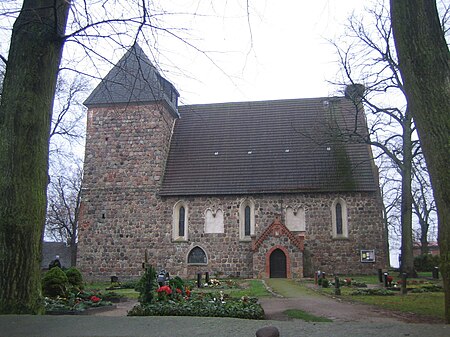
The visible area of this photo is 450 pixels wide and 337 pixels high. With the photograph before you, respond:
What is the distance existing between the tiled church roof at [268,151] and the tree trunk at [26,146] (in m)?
19.2

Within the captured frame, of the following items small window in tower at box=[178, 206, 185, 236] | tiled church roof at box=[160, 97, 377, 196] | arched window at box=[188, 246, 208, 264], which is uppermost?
tiled church roof at box=[160, 97, 377, 196]

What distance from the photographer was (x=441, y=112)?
565 cm

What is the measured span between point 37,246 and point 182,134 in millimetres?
24878

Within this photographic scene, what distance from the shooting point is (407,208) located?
21.6 metres

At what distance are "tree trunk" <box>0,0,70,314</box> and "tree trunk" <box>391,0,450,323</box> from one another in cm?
434

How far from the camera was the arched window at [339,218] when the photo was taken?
25.3 meters

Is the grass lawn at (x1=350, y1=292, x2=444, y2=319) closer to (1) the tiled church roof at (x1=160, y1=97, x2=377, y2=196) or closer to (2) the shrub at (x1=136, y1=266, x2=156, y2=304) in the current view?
(2) the shrub at (x1=136, y1=266, x2=156, y2=304)

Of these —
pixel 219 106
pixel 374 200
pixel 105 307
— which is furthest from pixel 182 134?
pixel 105 307

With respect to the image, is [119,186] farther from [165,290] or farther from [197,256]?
[165,290]

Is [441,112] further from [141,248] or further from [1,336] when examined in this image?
[141,248]

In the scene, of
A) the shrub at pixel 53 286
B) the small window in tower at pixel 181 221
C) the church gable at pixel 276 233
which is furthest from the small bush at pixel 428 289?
the small window in tower at pixel 181 221

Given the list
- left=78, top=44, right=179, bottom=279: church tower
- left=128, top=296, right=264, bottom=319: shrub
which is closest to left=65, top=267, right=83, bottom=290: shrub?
left=128, top=296, right=264, bottom=319: shrub

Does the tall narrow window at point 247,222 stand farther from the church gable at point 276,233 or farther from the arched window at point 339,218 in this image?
the arched window at point 339,218

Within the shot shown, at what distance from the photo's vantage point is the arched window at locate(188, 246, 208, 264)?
26.0 metres
